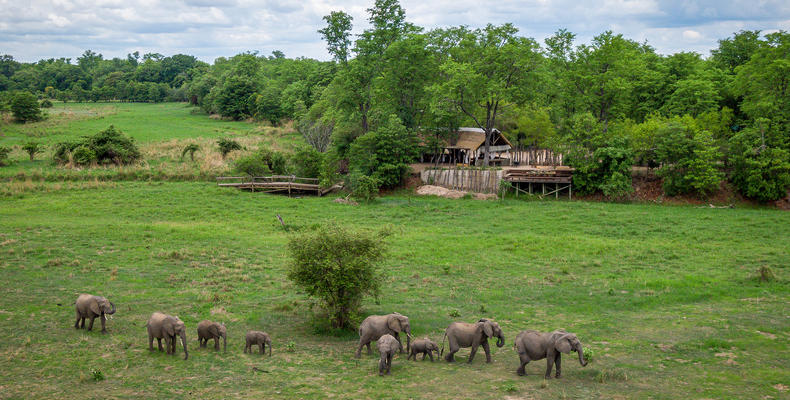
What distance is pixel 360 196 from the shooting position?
161 feet

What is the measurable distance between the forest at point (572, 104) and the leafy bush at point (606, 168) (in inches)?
3.7

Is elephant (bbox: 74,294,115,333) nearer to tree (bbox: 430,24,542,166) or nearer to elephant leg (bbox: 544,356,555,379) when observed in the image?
elephant leg (bbox: 544,356,555,379)

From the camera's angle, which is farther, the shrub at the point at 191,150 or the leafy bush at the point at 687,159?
the shrub at the point at 191,150

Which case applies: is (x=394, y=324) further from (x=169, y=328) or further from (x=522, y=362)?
(x=169, y=328)

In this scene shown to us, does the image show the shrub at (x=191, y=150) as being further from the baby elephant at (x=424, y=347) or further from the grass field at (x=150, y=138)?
the baby elephant at (x=424, y=347)

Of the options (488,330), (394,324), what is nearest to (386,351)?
Answer: (394,324)

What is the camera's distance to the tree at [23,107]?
259 feet

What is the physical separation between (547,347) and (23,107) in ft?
284

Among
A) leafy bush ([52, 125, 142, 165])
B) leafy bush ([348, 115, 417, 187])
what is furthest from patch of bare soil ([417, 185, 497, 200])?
leafy bush ([52, 125, 142, 165])

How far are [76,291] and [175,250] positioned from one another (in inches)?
319

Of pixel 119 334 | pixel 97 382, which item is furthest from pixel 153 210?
pixel 97 382

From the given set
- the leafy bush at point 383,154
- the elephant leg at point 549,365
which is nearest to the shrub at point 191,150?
the leafy bush at point 383,154

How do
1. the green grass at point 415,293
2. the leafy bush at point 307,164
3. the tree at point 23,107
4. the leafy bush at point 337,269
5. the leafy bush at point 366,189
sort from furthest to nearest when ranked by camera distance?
the tree at point 23,107
the leafy bush at point 307,164
the leafy bush at point 366,189
the leafy bush at point 337,269
the green grass at point 415,293

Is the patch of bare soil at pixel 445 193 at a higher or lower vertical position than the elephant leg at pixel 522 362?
higher
